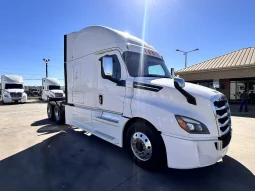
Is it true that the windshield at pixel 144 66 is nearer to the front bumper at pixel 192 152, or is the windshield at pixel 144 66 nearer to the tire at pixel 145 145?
the tire at pixel 145 145

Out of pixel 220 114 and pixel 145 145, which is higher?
pixel 220 114

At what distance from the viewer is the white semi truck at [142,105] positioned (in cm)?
310

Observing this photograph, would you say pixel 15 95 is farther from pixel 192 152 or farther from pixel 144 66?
pixel 192 152

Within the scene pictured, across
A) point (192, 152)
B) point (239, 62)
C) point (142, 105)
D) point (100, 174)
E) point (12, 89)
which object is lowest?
point (100, 174)

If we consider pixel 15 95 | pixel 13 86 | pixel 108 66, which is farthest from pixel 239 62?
pixel 13 86

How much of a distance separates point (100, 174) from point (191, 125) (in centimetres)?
194

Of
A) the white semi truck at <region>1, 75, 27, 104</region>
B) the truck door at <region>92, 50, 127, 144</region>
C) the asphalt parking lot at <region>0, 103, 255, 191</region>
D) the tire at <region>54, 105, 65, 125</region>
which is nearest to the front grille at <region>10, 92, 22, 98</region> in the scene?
the white semi truck at <region>1, 75, 27, 104</region>

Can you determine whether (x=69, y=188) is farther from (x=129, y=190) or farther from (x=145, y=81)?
(x=145, y=81)

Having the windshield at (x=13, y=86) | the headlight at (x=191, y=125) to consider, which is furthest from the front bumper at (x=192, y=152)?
the windshield at (x=13, y=86)

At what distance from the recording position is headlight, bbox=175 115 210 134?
3051 mm

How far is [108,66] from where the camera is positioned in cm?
440

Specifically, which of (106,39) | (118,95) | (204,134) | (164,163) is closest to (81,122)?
(118,95)

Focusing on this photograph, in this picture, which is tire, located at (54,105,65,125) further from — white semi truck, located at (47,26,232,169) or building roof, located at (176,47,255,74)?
building roof, located at (176,47,255,74)

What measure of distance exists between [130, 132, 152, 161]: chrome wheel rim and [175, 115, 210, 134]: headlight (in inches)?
31.4
